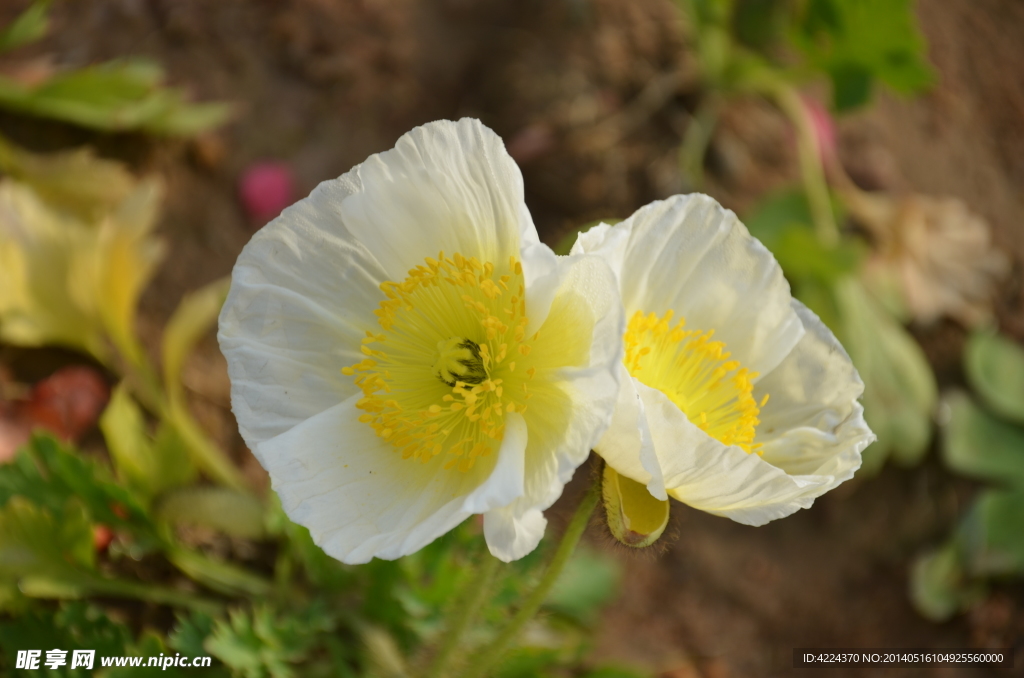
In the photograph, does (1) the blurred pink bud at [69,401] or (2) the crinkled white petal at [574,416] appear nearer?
(2) the crinkled white petal at [574,416]

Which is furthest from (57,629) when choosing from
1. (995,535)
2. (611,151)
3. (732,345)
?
(995,535)

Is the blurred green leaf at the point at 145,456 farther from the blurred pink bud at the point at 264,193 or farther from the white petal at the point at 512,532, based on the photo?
the white petal at the point at 512,532

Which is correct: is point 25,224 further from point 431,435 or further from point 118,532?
point 431,435

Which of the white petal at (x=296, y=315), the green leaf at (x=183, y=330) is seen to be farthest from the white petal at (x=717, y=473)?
the green leaf at (x=183, y=330)

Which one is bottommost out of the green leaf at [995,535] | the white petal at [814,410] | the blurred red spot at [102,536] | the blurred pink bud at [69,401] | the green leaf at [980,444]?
the green leaf at [995,535]

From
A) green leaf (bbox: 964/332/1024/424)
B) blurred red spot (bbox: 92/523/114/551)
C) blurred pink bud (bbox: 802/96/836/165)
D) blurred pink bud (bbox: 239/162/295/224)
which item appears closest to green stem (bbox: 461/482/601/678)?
blurred red spot (bbox: 92/523/114/551)

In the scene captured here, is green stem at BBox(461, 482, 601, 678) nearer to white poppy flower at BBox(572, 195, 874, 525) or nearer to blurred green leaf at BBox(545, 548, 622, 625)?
white poppy flower at BBox(572, 195, 874, 525)
